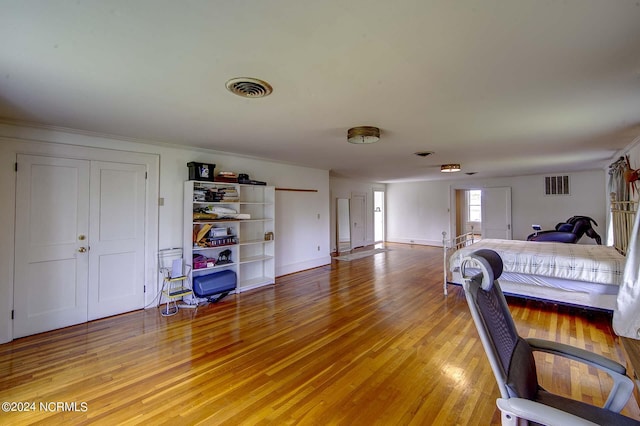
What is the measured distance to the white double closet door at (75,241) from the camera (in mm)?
3059

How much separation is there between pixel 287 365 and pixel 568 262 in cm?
375

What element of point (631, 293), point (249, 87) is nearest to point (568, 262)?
point (631, 293)

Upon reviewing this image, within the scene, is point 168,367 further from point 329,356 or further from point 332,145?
point 332,145

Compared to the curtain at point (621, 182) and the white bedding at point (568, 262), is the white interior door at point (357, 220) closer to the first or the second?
the white bedding at point (568, 262)

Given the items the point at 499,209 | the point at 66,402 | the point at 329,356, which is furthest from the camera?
the point at 499,209

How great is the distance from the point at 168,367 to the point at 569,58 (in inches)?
149

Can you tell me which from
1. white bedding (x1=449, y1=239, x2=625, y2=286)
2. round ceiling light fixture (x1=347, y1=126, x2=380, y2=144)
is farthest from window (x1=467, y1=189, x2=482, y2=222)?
round ceiling light fixture (x1=347, y1=126, x2=380, y2=144)

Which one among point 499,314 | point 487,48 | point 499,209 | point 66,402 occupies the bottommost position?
point 66,402

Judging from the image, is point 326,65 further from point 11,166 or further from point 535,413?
point 11,166

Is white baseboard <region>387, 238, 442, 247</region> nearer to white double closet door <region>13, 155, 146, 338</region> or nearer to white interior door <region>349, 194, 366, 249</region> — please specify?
white interior door <region>349, 194, 366, 249</region>

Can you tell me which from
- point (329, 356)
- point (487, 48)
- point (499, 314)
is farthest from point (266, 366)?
point (487, 48)

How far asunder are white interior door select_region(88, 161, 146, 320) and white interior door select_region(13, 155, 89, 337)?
0.10 meters

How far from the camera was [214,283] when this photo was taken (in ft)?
13.5

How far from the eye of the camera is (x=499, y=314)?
4.29 ft
